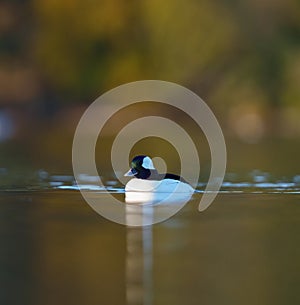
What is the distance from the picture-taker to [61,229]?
9891mm

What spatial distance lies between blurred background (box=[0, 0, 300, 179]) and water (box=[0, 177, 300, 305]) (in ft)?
31.4

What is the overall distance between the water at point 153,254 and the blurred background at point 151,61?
957 centimetres

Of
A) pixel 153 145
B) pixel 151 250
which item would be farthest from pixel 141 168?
pixel 153 145

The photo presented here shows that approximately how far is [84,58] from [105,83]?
0.80 meters

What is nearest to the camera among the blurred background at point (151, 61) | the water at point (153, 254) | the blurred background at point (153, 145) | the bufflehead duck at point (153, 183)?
the water at point (153, 254)

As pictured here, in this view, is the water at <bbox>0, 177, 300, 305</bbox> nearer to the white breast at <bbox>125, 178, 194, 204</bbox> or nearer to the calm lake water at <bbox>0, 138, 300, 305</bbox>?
the calm lake water at <bbox>0, 138, 300, 305</bbox>

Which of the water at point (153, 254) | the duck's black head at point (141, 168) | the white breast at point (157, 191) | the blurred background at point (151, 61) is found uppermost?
the blurred background at point (151, 61)

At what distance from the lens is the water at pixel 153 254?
7.32 m

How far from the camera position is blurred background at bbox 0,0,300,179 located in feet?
80.5

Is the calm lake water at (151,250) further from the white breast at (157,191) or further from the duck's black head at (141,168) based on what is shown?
the duck's black head at (141,168)

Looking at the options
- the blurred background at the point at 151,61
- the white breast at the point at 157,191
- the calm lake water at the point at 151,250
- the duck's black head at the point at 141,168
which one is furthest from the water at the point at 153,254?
the blurred background at the point at 151,61

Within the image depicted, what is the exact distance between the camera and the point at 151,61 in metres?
26.2

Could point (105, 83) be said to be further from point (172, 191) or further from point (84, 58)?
point (172, 191)

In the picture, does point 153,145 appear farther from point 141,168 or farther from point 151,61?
point 141,168
